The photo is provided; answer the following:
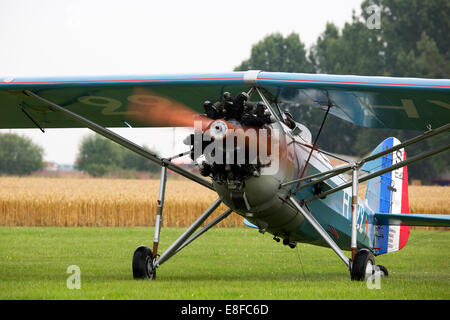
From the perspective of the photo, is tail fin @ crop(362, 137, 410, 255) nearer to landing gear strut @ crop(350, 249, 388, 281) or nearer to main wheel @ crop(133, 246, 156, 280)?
landing gear strut @ crop(350, 249, 388, 281)

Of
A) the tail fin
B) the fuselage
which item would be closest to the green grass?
the tail fin

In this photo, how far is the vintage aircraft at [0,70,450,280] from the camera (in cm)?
866

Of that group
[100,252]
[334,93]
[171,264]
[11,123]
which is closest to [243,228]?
[100,252]

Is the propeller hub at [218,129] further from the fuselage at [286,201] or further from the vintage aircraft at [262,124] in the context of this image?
the fuselage at [286,201]

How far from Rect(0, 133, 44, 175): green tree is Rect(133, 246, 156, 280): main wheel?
67748mm

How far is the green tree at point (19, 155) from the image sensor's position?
259 feet

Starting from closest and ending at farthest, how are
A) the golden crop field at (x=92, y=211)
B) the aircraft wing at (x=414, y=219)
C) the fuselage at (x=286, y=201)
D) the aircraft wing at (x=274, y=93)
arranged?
the fuselage at (x=286, y=201)
the aircraft wing at (x=274, y=93)
the aircraft wing at (x=414, y=219)
the golden crop field at (x=92, y=211)

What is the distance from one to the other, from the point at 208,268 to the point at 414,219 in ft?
12.3

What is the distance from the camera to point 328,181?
11148 mm

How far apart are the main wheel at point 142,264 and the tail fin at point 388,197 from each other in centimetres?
502

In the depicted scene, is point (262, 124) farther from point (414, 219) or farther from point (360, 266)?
point (414, 219)

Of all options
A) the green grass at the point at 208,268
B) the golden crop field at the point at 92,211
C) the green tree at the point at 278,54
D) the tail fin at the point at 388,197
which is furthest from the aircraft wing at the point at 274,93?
the green tree at the point at 278,54
